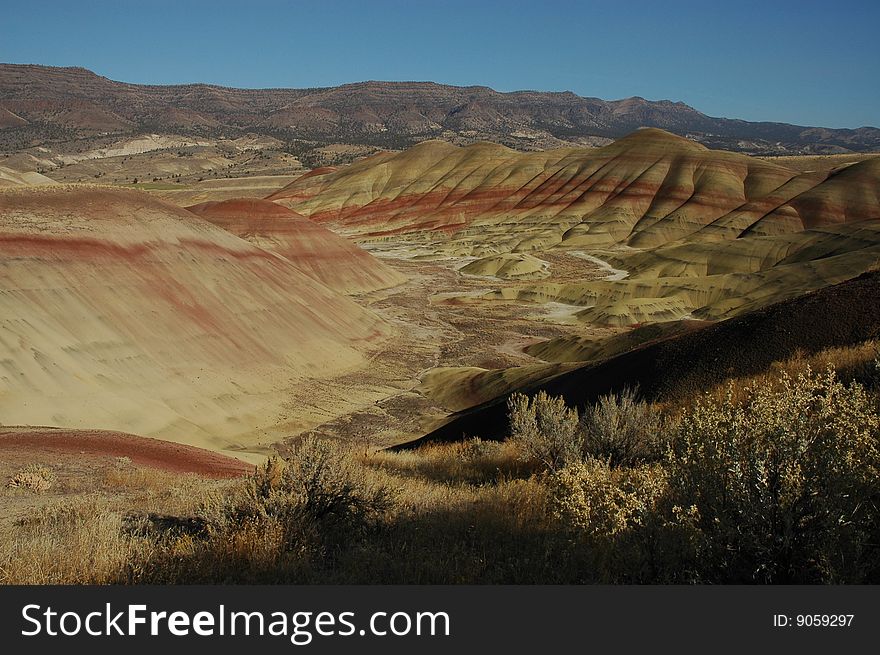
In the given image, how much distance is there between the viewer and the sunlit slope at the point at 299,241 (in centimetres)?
5866

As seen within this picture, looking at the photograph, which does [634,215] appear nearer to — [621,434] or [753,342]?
[753,342]

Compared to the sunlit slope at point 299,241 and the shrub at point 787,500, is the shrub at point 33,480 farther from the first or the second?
the sunlit slope at point 299,241

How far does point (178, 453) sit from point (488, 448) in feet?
26.8

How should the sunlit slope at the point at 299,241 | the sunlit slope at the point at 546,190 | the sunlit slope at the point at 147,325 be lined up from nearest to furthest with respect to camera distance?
the sunlit slope at the point at 147,325 < the sunlit slope at the point at 299,241 < the sunlit slope at the point at 546,190

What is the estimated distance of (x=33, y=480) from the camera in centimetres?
991

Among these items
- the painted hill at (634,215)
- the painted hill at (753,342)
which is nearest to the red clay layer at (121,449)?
the painted hill at (753,342)

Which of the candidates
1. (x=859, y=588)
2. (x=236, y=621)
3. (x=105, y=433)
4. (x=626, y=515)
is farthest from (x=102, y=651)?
(x=105, y=433)

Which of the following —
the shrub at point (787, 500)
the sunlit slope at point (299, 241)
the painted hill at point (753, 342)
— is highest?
the sunlit slope at point (299, 241)

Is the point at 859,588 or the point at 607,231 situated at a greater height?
the point at 607,231

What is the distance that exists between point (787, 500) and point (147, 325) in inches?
1203

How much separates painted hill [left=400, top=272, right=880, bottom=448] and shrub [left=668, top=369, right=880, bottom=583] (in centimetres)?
897

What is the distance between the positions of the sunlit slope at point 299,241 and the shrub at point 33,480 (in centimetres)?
4798

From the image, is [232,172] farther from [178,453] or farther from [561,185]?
[178,453]

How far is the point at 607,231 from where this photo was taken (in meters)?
101
